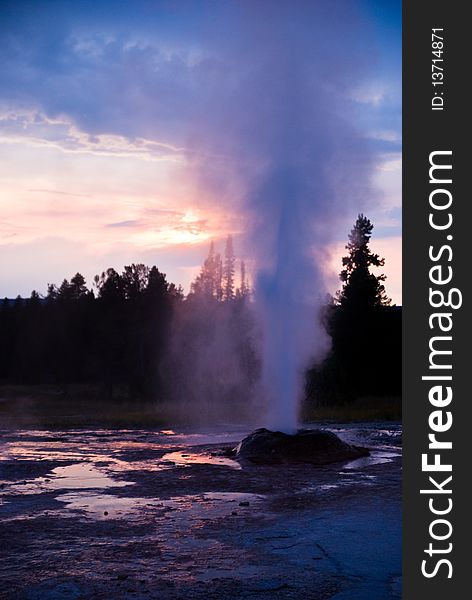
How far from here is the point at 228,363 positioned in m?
45.6

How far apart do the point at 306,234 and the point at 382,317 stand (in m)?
29.6

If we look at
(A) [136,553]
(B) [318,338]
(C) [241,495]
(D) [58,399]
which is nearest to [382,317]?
(D) [58,399]

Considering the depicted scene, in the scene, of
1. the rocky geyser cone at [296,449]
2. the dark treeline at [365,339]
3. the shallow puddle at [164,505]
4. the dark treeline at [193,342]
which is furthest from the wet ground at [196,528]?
the dark treeline at [365,339]

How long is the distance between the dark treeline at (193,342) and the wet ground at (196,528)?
23.9 m

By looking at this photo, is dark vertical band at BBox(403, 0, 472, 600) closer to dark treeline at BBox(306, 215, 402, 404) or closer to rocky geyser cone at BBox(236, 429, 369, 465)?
rocky geyser cone at BBox(236, 429, 369, 465)

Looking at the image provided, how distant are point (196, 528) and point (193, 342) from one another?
1573 inches

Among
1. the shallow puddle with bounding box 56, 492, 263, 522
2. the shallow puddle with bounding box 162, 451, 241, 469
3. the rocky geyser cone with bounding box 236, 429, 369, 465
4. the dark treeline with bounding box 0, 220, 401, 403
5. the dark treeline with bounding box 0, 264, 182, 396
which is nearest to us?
the shallow puddle with bounding box 56, 492, 263, 522

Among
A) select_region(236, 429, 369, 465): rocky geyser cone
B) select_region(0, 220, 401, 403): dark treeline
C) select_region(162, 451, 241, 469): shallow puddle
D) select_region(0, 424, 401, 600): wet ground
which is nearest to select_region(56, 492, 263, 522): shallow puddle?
select_region(0, 424, 401, 600): wet ground

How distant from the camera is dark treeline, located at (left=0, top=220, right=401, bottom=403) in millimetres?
43156

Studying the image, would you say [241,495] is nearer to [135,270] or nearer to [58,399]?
[58,399]

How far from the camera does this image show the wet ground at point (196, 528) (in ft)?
21.4

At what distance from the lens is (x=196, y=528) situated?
349 inches

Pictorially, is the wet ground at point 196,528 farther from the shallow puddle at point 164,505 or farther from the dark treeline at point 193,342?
the dark treeline at point 193,342

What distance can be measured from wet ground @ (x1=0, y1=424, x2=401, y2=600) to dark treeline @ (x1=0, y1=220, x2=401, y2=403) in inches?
941
